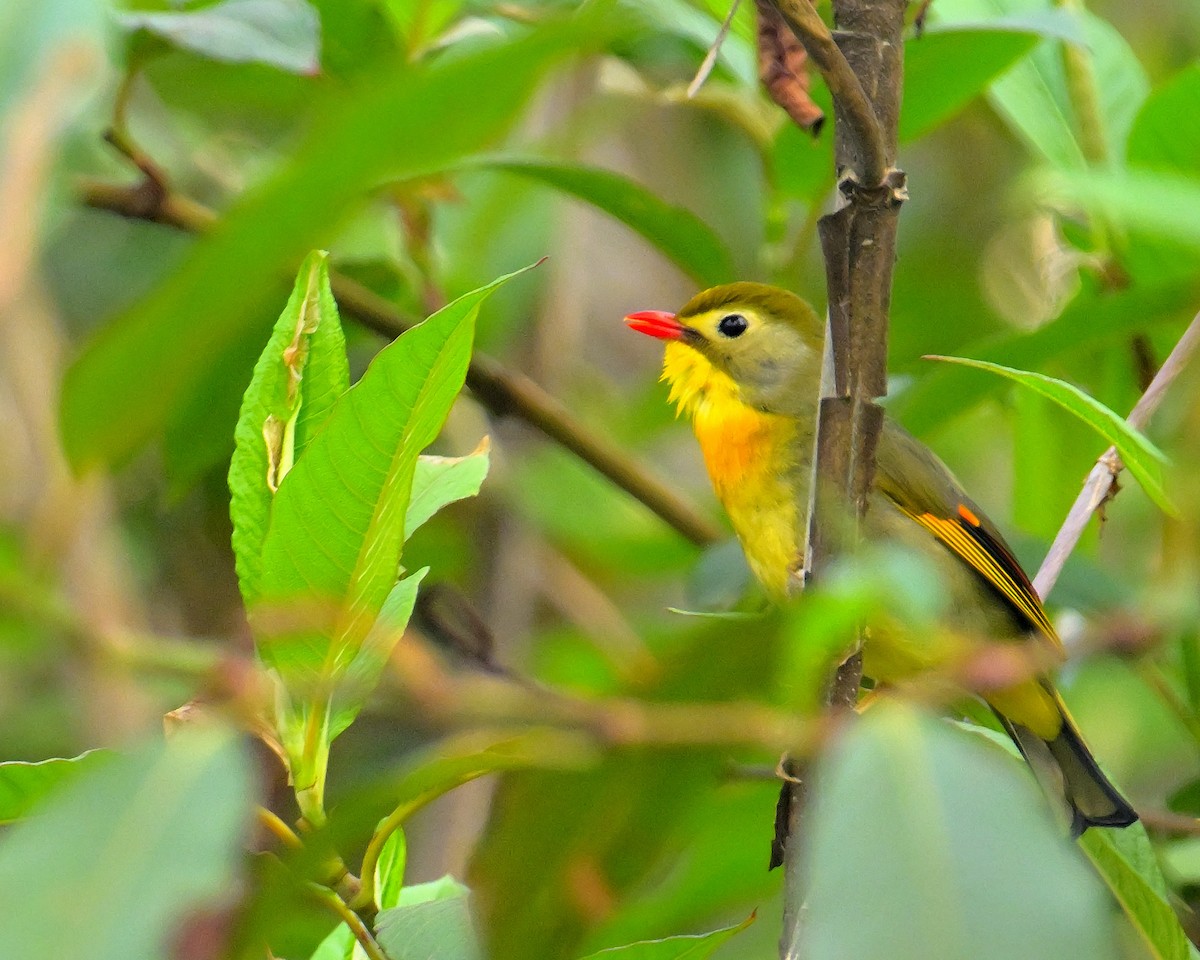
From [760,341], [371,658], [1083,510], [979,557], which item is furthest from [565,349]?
[371,658]

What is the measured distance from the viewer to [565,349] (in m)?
3.77

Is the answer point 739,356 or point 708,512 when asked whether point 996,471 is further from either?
Answer: point 739,356

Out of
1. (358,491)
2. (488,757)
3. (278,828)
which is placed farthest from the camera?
(278,828)

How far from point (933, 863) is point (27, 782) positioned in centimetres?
77

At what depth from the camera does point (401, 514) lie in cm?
106

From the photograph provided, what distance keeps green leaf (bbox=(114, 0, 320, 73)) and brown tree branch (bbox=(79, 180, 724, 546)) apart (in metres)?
0.26

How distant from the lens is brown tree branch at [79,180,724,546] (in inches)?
85.0

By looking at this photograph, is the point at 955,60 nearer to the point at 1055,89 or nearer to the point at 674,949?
the point at 1055,89

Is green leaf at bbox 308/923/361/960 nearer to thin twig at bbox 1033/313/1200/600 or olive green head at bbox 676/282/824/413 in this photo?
thin twig at bbox 1033/313/1200/600

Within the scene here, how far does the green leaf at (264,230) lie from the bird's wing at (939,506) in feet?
6.03

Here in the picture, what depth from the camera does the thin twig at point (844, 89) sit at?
940 mm

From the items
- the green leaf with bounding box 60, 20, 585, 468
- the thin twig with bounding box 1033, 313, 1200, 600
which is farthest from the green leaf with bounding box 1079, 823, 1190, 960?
the green leaf with bounding box 60, 20, 585, 468

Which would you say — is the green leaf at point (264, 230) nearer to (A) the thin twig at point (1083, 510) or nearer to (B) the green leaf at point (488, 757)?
(B) the green leaf at point (488, 757)

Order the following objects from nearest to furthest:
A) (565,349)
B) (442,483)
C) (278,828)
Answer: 1. (278,828)
2. (442,483)
3. (565,349)
